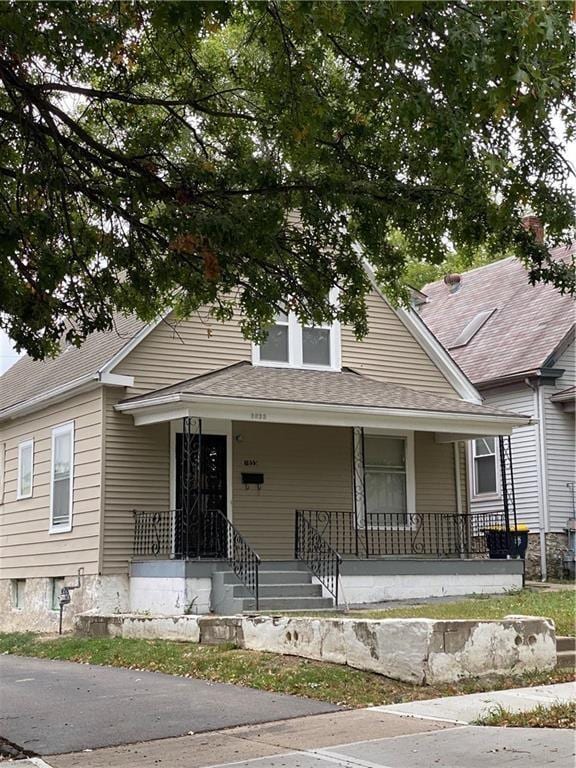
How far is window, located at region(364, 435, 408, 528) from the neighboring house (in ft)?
11.9

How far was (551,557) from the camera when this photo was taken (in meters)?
22.4

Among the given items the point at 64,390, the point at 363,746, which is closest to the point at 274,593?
the point at 64,390

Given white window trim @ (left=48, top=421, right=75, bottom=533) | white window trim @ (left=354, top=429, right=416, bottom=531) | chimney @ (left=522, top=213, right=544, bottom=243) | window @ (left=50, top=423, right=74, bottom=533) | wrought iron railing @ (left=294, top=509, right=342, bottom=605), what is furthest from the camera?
white window trim @ (left=354, top=429, right=416, bottom=531)

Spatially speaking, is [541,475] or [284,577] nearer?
[284,577]

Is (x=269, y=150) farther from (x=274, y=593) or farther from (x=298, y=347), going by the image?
(x=298, y=347)

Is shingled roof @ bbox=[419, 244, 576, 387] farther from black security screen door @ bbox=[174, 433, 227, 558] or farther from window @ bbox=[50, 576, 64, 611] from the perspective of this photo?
window @ bbox=[50, 576, 64, 611]

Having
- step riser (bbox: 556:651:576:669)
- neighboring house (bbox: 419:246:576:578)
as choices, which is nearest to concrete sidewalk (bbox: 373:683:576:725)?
step riser (bbox: 556:651:576:669)

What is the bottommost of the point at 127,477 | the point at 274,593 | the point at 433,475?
the point at 274,593

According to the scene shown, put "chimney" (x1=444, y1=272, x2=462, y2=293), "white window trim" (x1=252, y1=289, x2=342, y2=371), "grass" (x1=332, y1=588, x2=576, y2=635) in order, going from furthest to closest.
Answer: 1. "chimney" (x1=444, y1=272, x2=462, y2=293)
2. "white window trim" (x1=252, y1=289, x2=342, y2=371)
3. "grass" (x1=332, y1=588, x2=576, y2=635)

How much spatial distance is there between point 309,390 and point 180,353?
Answer: 2451 mm

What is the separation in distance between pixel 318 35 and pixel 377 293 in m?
12.4

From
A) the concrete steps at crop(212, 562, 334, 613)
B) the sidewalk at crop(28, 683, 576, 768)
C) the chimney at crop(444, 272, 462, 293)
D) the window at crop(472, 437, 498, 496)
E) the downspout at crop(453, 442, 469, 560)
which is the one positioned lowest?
the sidewalk at crop(28, 683, 576, 768)

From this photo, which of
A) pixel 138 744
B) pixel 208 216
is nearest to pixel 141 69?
pixel 208 216

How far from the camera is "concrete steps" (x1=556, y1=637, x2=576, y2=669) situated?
1066cm
